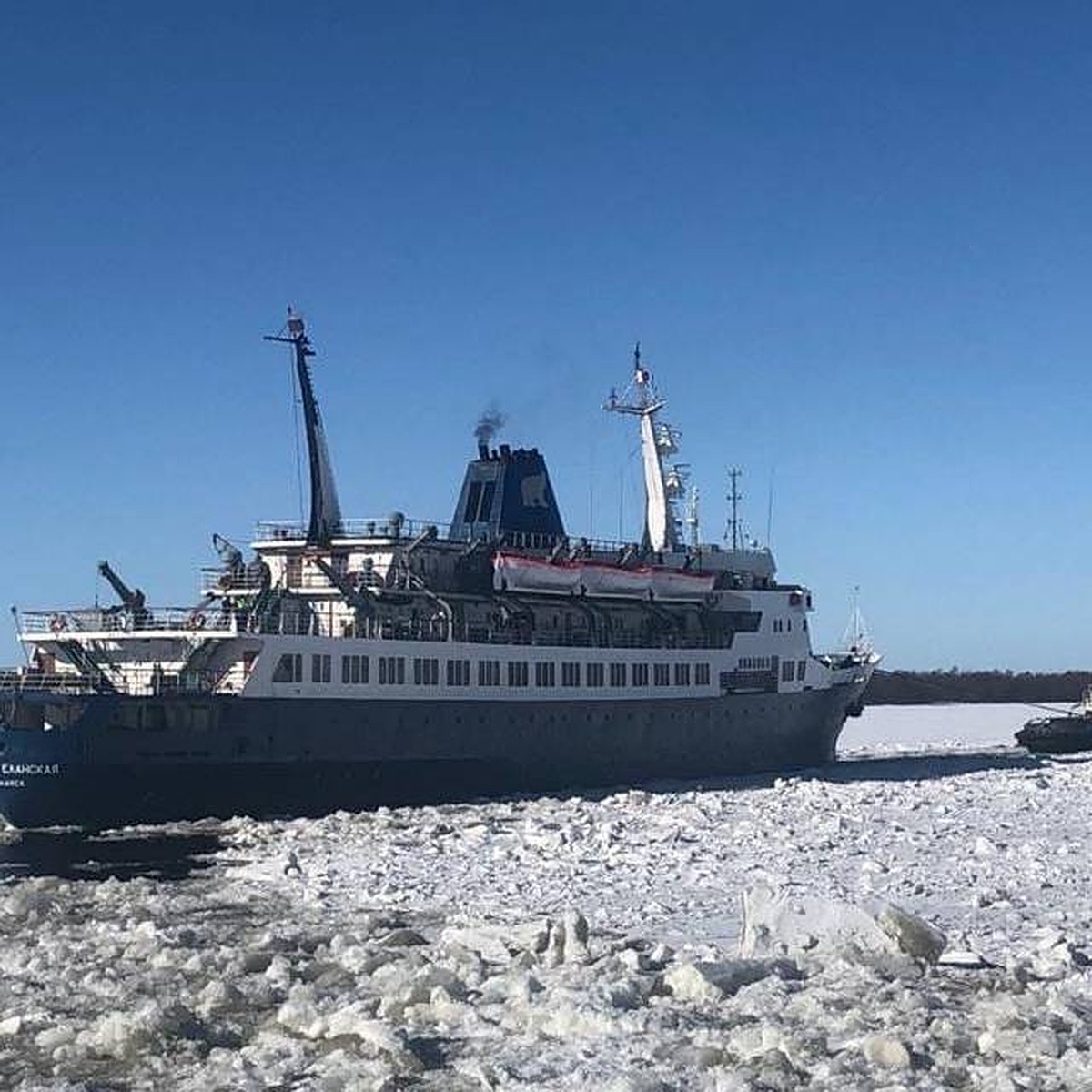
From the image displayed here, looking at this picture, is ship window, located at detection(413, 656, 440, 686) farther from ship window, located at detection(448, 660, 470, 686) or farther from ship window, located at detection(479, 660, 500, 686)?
ship window, located at detection(479, 660, 500, 686)

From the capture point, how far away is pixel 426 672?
127 feet

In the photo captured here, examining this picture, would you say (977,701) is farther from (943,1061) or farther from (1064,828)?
(943,1061)

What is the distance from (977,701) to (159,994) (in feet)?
386

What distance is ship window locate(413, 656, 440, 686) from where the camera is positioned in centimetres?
3831

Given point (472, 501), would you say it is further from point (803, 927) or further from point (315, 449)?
point (803, 927)

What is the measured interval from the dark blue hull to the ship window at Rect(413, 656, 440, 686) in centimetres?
66

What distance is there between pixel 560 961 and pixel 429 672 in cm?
2274

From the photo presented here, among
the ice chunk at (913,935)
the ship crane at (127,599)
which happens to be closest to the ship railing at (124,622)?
the ship crane at (127,599)

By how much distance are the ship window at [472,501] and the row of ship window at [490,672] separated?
6.77 metres

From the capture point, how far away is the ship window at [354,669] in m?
36.6

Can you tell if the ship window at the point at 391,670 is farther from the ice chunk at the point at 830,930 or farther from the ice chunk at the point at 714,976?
the ice chunk at the point at 714,976

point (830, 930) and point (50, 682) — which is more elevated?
point (50, 682)

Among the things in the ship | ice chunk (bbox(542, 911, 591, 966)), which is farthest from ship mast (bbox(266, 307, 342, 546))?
ice chunk (bbox(542, 911, 591, 966))

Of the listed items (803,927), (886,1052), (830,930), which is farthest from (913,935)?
(886,1052)
